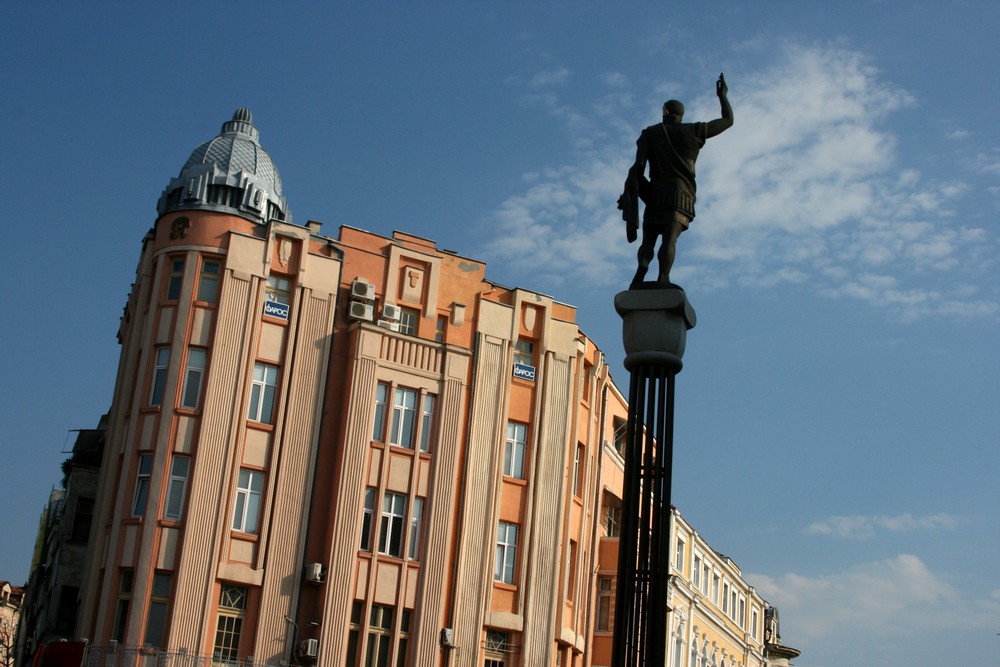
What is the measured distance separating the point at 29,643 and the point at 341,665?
69.7 ft

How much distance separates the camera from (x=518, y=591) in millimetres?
38344

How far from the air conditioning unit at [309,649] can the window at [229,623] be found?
1657 millimetres

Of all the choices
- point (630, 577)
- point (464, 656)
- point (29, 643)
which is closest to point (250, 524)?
point (464, 656)

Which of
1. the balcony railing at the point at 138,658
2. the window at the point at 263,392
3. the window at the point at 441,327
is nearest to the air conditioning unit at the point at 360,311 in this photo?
the window at the point at 263,392

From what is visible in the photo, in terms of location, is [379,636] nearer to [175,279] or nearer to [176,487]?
[176,487]

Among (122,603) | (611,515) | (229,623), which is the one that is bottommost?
(229,623)

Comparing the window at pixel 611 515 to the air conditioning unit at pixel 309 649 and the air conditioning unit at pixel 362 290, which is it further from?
the air conditioning unit at pixel 309 649

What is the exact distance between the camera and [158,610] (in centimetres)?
3338

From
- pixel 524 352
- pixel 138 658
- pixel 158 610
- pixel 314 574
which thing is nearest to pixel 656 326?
pixel 314 574

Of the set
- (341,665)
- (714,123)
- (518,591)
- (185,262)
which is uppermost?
(185,262)

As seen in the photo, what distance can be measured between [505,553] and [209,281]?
11828 millimetres

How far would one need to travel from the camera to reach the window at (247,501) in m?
34.9

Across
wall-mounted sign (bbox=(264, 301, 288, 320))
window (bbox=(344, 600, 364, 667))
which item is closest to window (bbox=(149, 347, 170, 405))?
wall-mounted sign (bbox=(264, 301, 288, 320))

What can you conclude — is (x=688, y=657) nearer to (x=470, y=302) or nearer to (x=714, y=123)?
(x=470, y=302)
